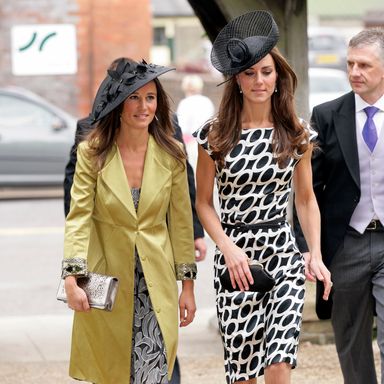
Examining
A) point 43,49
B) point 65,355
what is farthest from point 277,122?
point 43,49

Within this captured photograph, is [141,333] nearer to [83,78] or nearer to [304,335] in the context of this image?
[304,335]

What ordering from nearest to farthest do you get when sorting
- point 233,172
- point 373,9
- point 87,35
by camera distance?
point 233,172
point 87,35
point 373,9

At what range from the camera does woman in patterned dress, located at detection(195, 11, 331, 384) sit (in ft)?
16.9

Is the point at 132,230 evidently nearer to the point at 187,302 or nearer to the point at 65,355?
the point at 187,302

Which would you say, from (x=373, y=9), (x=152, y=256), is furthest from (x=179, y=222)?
(x=373, y=9)

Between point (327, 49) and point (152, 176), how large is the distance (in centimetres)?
3589

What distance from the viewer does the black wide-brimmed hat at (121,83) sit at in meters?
5.16

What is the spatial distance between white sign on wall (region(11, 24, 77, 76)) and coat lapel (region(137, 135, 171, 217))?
6.71 m

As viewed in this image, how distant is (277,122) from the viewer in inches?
207

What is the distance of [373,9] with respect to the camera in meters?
50.0

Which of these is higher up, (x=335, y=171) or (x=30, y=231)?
(x=335, y=171)

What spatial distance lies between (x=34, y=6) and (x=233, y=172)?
20814 mm

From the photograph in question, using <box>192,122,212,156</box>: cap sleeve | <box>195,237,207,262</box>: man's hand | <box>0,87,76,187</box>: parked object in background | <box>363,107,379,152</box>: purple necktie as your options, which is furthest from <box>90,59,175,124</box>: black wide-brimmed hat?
<box>0,87,76,187</box>: parked object in background

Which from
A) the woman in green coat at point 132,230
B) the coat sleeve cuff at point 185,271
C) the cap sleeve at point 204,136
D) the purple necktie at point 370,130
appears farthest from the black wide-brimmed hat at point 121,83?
the purple necktie at point 370,130
